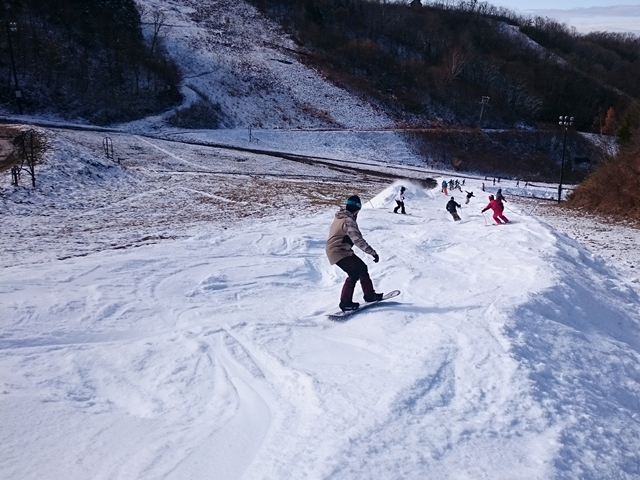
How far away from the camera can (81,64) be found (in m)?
50.5

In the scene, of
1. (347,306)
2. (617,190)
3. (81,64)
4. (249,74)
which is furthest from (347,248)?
(249,74)

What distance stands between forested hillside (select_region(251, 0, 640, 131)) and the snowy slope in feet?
213

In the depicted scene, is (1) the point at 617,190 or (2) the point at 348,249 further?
(1) the point at 617,190

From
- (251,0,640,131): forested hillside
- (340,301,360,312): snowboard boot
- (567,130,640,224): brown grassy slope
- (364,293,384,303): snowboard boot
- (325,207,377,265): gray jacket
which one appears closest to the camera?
(325,207,377,265): gray jacket

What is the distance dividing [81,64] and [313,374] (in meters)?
55.6

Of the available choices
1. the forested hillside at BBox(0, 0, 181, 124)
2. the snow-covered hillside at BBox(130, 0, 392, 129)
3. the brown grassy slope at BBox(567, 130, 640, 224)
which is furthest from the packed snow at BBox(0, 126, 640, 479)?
the snow-covered hillside at BBox(130, 0, 392, 129)

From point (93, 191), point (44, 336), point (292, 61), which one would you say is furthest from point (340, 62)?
point (44, 336)

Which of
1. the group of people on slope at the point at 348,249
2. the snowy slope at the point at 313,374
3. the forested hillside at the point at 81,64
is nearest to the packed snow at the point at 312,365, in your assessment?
the snowy slope at the point at 313,374

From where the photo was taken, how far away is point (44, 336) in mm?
6633

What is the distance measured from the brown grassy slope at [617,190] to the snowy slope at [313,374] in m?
18.4

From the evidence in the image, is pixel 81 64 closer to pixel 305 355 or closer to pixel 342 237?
pixel 342 237

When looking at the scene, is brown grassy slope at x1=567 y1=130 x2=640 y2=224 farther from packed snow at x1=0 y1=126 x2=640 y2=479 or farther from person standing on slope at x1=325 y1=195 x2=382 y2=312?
person standing on slope at x1=325 y1=195 x2=382 y2=312

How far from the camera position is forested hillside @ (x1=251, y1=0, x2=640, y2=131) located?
74.6 m

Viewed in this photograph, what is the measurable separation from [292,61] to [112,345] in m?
71.9
